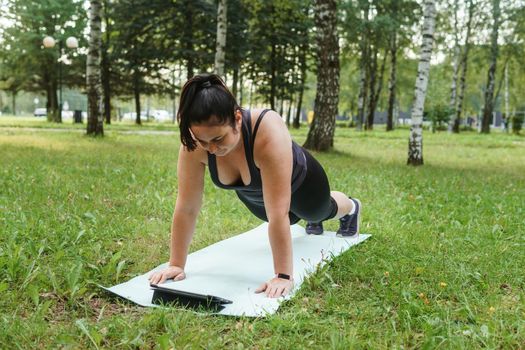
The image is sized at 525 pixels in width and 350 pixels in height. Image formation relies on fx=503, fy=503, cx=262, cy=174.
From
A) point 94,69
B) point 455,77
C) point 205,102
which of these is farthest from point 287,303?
point 455,77

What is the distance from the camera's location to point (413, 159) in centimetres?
1118

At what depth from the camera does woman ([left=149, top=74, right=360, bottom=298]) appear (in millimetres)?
2486

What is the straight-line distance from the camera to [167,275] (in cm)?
317

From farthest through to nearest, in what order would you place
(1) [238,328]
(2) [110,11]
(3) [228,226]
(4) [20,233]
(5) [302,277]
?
(2) [110,11] → (3) [228,226] → (4) [20,233] → (5) [302,277] → (1) [238,328]

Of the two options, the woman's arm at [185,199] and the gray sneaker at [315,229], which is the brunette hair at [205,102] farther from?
the gray sneaker at [315,229]

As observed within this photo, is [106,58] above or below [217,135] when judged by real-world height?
above

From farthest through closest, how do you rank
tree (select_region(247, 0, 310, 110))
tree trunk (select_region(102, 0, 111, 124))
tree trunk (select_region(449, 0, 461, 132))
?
tree trunk (select_region(102, 0, 111, 124)) → tree (select_region(247, 0, 310, 110)) → tree trunk (select_region(449, 0, 461, 132))

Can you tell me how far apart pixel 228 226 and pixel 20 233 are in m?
1.84

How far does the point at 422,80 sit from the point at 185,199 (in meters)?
8.92

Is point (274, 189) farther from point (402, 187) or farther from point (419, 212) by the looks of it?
point (402, 187)

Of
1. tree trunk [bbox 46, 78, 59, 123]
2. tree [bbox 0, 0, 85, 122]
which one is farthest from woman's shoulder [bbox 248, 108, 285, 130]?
tree trunk [bbox 46, 78, 59, 123]

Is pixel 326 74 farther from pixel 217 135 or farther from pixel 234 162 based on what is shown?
pixel 217 135

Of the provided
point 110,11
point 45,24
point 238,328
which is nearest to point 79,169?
point 238,328

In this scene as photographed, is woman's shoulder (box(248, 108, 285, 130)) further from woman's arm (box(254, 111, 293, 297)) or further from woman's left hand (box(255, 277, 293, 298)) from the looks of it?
woman's left hand (box(255, 277, 293, 298))
